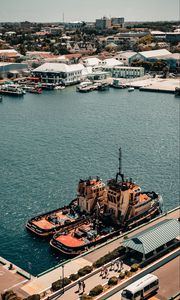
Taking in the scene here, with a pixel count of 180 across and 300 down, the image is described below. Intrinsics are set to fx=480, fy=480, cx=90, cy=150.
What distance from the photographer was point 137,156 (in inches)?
Answer: 2768

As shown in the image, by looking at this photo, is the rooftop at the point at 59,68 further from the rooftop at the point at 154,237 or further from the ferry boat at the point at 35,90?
the rooftop at the point at 154,237

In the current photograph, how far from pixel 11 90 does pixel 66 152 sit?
191 ft

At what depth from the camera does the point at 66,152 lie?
→ 72125mm

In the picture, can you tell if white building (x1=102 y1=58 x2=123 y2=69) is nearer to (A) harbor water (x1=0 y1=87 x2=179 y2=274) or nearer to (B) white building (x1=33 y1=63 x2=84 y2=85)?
(B) white building (x1=33 y1=63 x2=84 y2=85)

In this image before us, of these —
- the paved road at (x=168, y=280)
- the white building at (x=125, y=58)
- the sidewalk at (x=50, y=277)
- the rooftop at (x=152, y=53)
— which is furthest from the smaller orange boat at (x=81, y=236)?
the rooftop at (x=152, y=53)

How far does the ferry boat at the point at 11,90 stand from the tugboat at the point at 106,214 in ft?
256

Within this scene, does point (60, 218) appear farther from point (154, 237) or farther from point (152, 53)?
point (152, 53)

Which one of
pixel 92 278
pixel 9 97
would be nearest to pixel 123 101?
pixel 9 97

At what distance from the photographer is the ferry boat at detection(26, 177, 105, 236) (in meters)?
46.6

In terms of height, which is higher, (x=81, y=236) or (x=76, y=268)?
(x=76, y=268)

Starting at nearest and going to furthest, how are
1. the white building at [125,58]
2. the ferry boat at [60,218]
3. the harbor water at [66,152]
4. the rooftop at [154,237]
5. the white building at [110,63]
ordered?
1. the rooftop at [154,237]
2. the ferry boat at [60,218]
3. the harbor water at [66,152]
4. the white building at [110,63]
5. the white building at [125,58]

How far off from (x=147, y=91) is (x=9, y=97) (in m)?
37.0

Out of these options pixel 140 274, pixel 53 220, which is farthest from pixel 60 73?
pixel 140 274

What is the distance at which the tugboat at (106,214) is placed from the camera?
4391cm
